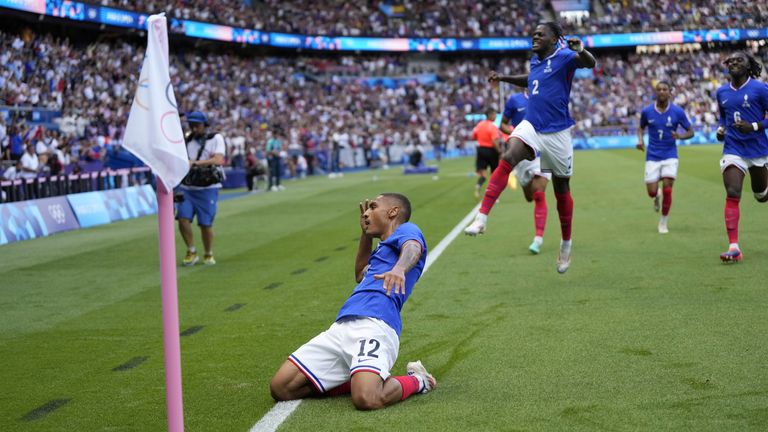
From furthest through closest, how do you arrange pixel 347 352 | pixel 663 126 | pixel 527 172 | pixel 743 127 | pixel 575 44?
pixel 663 126, pixel 527 172, pixel 743 127, pixel 575 44, pixel 347 352

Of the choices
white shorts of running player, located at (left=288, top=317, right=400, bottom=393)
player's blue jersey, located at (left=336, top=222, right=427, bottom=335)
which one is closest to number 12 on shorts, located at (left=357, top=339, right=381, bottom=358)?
white shorts of running player, located at (left=288, top=317, right=400, bottom=393)

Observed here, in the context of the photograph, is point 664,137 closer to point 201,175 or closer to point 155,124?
point 201,175

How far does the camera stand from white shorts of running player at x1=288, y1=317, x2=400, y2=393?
522 centimetres

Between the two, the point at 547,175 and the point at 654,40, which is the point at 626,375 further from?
the point at 654,40

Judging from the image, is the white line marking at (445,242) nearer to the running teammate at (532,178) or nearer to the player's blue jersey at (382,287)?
the running teammate at (532,178)

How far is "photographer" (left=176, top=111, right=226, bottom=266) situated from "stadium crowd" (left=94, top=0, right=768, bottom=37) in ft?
145

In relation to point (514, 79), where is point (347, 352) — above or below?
below

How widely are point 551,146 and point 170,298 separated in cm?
563

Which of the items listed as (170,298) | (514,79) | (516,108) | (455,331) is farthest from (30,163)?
(170,298)

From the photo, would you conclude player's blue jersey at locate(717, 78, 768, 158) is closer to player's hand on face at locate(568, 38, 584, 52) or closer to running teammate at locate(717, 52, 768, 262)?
running teammate at locate(717, 52, 768, 262)

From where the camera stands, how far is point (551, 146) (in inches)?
350

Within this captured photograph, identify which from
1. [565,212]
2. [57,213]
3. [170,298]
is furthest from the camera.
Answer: [57,213]

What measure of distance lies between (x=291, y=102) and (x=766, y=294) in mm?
49372

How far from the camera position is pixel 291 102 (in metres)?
56.1
